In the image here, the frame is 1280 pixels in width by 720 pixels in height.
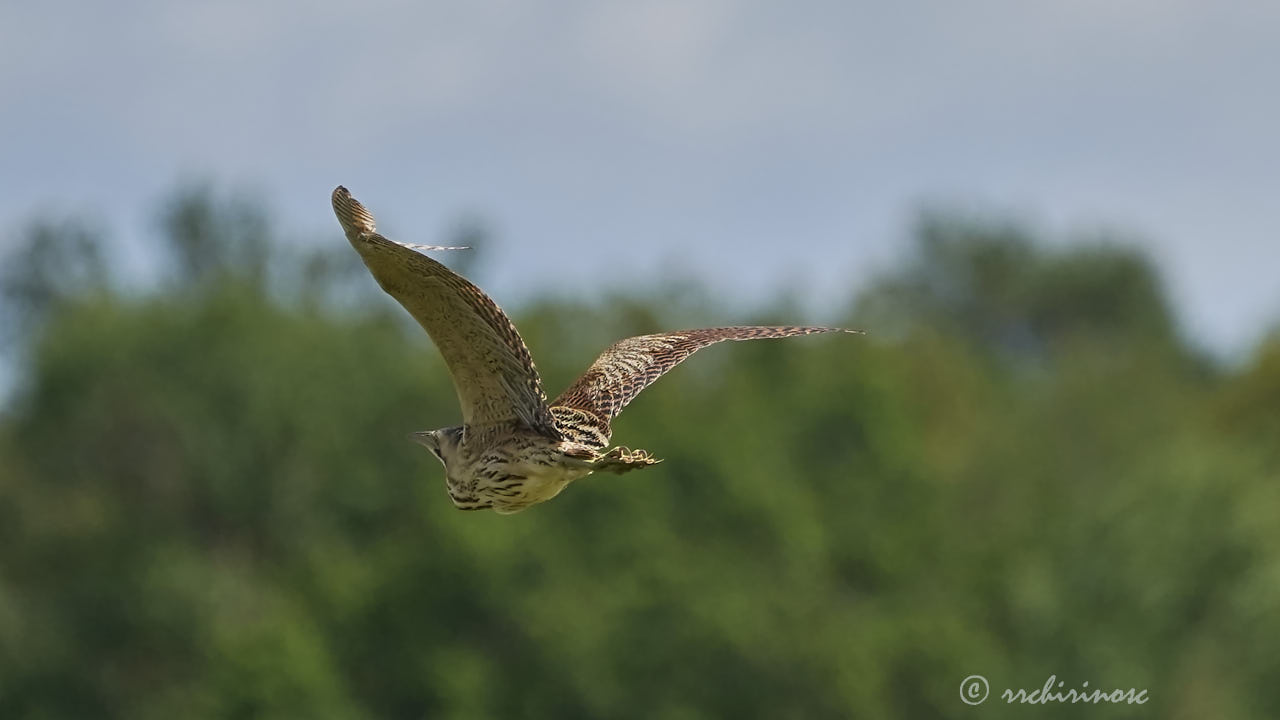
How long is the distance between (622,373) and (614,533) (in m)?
53.8

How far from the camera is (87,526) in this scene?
73812mm

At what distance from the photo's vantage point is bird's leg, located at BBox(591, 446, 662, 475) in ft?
46.2

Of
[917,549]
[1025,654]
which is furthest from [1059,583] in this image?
[917,549]

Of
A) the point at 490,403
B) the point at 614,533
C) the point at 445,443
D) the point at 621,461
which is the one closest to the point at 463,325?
the point at 490,403

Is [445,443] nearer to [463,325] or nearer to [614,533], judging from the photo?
[463,325]

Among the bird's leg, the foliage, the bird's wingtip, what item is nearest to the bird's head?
the bird's leg

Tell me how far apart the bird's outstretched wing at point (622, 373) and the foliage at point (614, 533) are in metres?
44.3

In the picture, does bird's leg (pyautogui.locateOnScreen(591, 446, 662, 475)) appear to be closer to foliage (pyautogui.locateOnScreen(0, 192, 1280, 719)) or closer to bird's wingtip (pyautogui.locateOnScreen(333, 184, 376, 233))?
bird's wingtip (pyautogui.locateOnScreen(333, 184, 376, 233))

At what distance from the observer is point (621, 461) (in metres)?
14.1

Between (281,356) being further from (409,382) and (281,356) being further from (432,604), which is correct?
(432,604)

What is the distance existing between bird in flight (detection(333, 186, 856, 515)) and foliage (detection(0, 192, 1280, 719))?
4617 cm

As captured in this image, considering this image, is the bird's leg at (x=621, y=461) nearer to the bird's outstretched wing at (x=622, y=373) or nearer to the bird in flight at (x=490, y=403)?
the bird in flight at (x=490, y=403)

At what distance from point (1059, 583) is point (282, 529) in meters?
23.9

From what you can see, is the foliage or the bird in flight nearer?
the bird in flight
